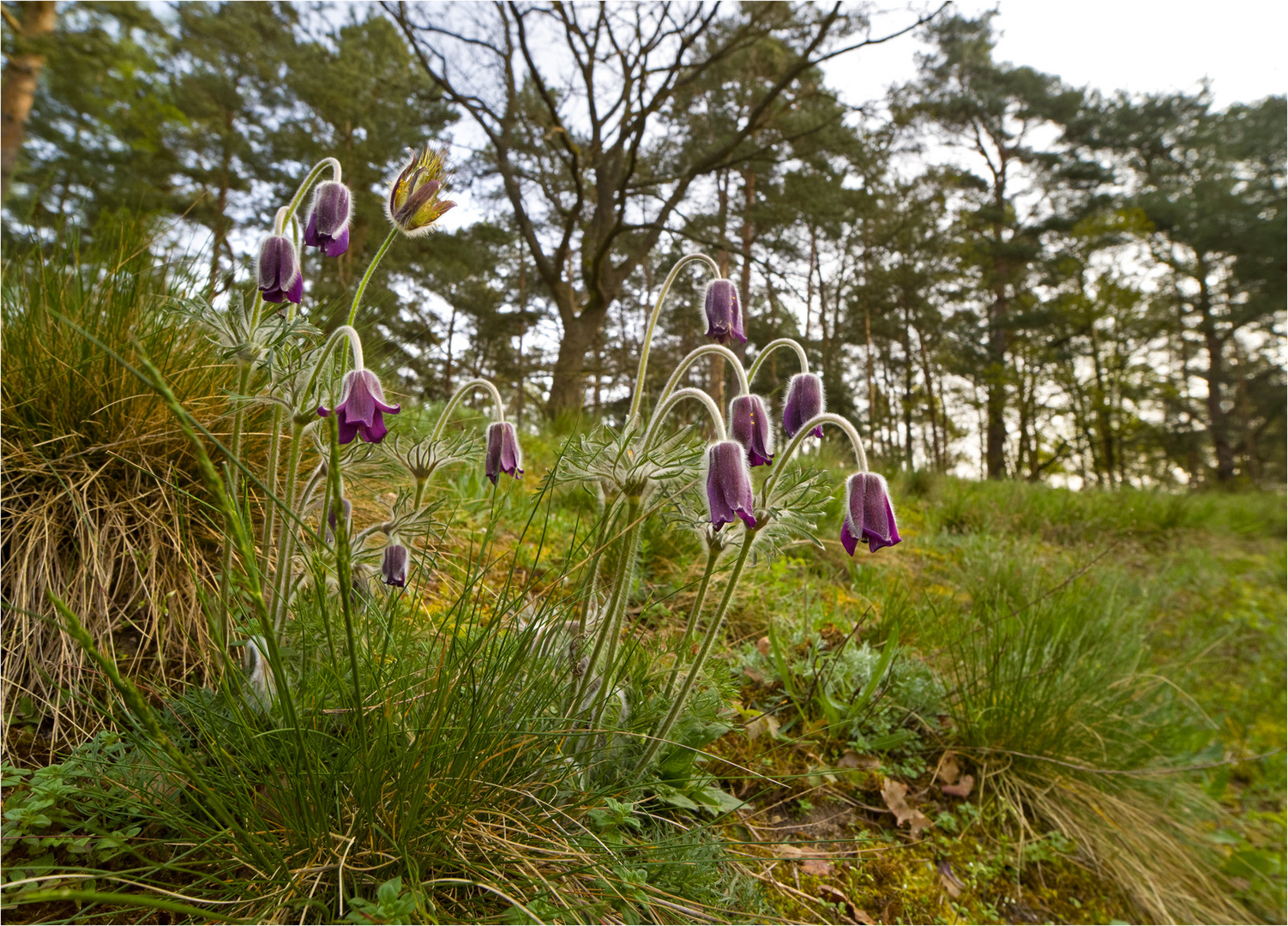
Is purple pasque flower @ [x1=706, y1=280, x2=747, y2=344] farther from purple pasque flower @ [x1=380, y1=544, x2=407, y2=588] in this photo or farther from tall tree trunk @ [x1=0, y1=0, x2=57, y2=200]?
tall tree trunk @ [x1=0, y1=0, x2=57, y2=200]

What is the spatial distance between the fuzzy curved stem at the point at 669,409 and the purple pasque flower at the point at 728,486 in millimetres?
39

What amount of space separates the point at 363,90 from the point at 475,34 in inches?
115

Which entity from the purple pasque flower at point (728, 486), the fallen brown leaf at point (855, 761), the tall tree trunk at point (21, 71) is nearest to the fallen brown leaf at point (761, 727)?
the fallen brown leaf at point (855, 761)

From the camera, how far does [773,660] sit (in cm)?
212

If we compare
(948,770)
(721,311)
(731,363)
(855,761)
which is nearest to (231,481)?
(731,363)

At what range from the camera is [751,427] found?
4.49 feet

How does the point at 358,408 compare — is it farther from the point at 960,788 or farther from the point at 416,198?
the point at 960,788

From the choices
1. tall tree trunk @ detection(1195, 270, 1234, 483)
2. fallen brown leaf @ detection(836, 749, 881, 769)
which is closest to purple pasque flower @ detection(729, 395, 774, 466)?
fallen brown leaf @ detection(836, 749, 881, 769)

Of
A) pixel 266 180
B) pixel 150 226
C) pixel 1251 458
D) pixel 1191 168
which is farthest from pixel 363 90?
pixel 1251 458

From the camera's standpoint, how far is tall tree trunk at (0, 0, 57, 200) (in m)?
4.61

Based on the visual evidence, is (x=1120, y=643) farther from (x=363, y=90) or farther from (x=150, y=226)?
(x=363, y=90)

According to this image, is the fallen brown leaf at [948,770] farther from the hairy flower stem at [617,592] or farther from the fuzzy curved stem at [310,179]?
the fuzzy curved stem at [310,179]

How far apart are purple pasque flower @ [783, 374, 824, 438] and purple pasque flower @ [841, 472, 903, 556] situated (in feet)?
0.73

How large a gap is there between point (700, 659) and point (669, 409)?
0.48 m
